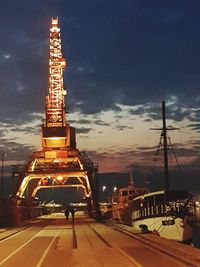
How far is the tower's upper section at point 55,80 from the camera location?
3129 inches

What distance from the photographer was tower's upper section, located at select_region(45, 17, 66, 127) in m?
79.5

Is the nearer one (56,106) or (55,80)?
(56,106)

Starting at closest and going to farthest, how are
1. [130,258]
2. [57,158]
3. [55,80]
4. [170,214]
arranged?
[130,258], [170,214], [57,158], [55,80]

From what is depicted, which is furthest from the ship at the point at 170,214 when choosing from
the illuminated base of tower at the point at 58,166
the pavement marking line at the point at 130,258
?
the illuminated base of tower at the point at 58,166

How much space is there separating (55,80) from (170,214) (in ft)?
158

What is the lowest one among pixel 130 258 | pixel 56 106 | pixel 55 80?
pixel 130 258

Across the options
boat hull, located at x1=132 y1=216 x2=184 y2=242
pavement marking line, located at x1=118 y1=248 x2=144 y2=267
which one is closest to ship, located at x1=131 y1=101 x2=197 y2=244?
boat hull, located at x1=132 y1=216 x2=184 y2=242

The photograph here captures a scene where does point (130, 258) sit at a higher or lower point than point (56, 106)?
lower

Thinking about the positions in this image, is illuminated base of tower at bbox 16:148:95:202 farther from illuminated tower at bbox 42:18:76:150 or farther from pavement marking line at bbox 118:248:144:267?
pavement marking line at bbox 118:248:144:267

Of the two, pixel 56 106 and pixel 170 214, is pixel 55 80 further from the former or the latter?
pixel 170 214

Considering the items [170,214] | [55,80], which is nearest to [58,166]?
[55,80]

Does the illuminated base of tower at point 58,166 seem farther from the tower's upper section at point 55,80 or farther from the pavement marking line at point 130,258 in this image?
the pavement marking line at point 130,258

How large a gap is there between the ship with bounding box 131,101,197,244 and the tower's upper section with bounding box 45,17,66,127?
33879mm

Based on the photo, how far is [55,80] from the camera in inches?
3248
